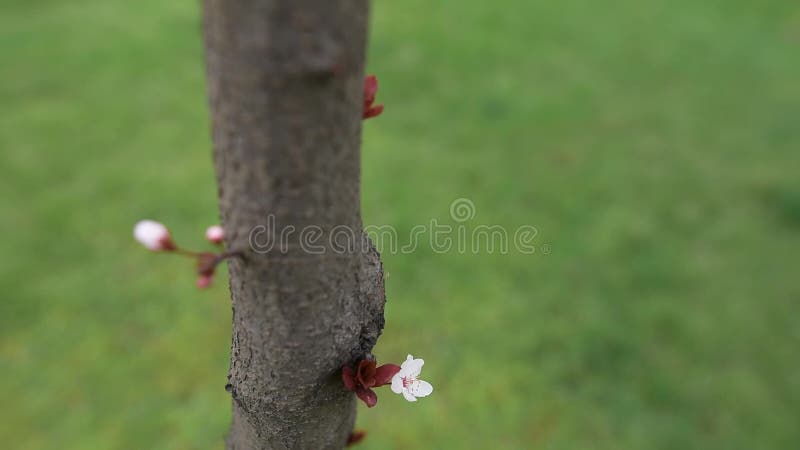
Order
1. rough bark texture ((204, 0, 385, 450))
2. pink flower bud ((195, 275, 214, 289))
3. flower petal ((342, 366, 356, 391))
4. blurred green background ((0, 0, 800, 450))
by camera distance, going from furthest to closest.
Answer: blurred green background ((0, 0, 800, 450)), flower petal ((342, 366, 356, 391)), pink flower bud ((195, 275, 214, 289)), rough bark texture ((204, 0, 385, 450))

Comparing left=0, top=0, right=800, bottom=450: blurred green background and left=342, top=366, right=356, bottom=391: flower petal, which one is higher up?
left=342, top=366, right=356, bottom=391: flower petal

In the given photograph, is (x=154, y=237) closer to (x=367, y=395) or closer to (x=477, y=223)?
(x=367, y=395)

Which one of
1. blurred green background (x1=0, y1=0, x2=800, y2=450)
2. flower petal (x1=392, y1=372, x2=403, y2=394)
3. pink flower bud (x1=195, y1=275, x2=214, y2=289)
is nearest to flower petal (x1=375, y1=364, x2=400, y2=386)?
flower petal (x1=392, y1=372, x2=403, y2=394)

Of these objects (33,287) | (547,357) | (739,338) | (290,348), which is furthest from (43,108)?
(739,338)

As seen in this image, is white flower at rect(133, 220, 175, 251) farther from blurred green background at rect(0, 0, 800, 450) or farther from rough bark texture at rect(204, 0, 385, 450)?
blurred green background at rect(0, 0, 800, 450)

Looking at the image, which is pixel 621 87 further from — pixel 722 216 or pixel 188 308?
pixel 188 308

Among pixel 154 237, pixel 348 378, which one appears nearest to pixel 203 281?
pixel 154 237

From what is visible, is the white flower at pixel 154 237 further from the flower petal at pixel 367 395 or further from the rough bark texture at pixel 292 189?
the flower petal at pixel 367 395
